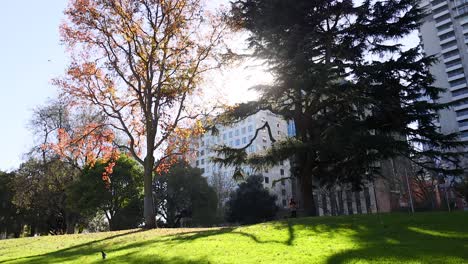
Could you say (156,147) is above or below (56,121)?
below

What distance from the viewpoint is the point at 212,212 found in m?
51.5

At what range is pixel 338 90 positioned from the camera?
16688 millimetres

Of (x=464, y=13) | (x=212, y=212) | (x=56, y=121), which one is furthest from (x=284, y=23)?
(x=464, y=13)

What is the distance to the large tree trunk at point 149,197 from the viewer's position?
17469 millimetres

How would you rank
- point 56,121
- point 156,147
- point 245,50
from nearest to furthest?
point 156,147 < point 245,50 < point 56,121

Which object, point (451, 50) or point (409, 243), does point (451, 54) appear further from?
point (409, 243)

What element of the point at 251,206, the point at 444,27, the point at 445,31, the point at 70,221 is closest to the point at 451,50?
the point at 445,31

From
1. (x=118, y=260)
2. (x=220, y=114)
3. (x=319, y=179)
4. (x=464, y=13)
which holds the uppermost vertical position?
(x=464, y=13)

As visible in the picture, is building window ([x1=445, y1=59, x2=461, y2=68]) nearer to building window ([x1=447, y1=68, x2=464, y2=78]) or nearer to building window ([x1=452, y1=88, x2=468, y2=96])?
building window ([x1=447, y1=68, x2=464, y2=78])

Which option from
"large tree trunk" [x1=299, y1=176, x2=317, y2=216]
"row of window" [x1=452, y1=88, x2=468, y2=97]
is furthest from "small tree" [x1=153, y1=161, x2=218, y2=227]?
"row of window" [x1=452, y1=88, x2=468, y2=97]

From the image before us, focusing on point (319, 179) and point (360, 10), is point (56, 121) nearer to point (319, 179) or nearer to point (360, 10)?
point (319, 179)

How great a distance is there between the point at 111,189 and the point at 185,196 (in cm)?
1824

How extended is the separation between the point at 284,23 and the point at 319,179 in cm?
Result: 834

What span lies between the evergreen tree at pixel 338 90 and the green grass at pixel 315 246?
15.7 feet
